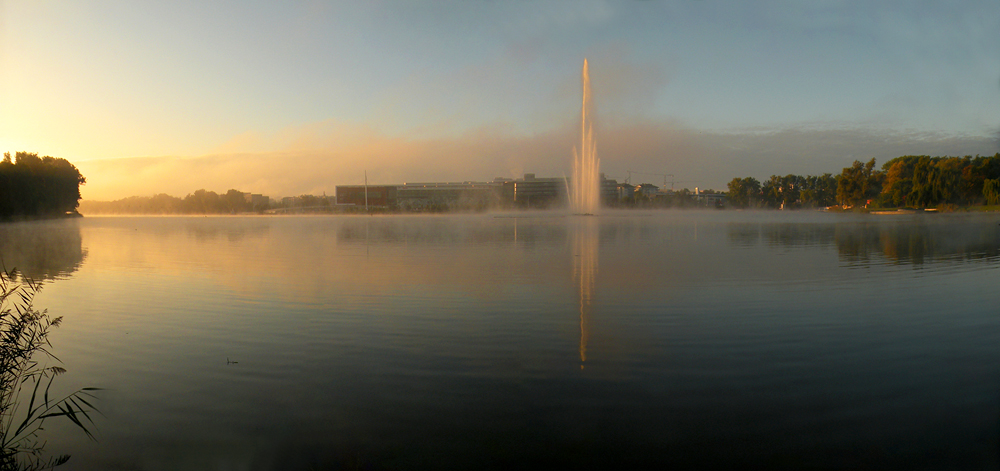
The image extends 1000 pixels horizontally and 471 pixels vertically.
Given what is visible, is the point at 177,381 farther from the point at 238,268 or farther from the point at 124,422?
the point at 238,268

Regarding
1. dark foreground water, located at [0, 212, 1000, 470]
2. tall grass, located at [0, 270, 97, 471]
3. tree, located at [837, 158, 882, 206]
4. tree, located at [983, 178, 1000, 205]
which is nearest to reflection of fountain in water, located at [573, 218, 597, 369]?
dark foreground water, located at [0, 212, 1000, 470]

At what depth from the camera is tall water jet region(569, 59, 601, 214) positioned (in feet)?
236

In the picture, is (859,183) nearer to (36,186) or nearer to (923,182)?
(923,182)

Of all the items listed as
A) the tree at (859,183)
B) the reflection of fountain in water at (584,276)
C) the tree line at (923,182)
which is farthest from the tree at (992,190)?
the reflection of fountain in water at (584,276)

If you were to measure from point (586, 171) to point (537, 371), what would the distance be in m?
74.8

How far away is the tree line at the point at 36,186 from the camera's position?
79.2 m

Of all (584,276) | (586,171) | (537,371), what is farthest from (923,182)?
(537,371)

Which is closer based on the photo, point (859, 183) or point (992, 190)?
point (992, 190)

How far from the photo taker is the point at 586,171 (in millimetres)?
80812

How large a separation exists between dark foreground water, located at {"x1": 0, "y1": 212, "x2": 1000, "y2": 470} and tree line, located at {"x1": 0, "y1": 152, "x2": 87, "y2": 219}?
3288 inches

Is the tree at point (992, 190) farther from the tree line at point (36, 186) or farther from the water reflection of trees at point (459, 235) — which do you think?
the tree line at point (36, 186)

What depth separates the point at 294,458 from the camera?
5.39m

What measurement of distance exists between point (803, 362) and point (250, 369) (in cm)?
802

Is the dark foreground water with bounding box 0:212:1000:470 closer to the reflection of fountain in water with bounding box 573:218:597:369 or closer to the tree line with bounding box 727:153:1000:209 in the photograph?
the reflection of fountain in water with bounding box 573:218:597:369
